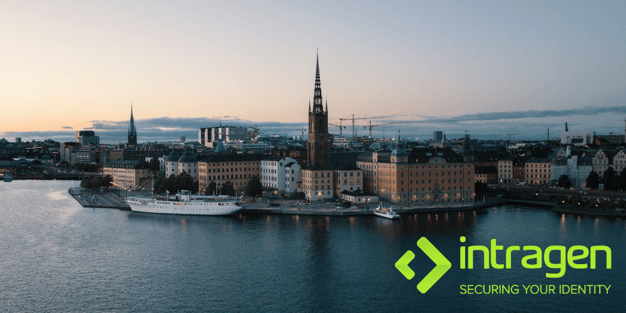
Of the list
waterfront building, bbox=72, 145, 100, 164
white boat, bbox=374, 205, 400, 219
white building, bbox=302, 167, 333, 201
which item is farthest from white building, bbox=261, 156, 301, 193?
waterfront building, bbox=72, 145, 100, 164

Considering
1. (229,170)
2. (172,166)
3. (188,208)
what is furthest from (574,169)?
(172,166)

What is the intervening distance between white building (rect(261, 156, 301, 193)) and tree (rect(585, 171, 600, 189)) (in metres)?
32.5

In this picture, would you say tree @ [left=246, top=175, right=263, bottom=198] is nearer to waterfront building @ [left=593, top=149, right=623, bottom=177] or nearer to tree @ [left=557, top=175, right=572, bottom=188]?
tree @ [left=557, top=175, right=572, bottom=188]

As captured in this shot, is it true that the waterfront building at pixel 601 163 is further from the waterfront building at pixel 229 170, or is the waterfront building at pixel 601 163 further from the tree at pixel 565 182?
the waterfront building at pixel 229 170

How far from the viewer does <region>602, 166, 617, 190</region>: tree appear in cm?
5550

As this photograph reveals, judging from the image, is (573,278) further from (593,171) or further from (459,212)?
(593,171)

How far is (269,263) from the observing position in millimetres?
28406

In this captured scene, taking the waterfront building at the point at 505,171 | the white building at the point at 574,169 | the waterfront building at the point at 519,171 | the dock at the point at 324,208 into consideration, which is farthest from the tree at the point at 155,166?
the white building at the point at 574,169

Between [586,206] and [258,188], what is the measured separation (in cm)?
3135

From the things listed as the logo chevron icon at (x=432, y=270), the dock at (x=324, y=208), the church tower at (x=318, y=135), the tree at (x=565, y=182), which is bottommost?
the logo chevron icon at (x=432, y=270)

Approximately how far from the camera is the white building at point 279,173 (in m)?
56.4

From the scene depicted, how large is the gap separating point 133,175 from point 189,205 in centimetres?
2847

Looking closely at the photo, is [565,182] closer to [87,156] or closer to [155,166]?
[155,166]

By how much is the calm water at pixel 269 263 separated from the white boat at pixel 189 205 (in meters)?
1.83
